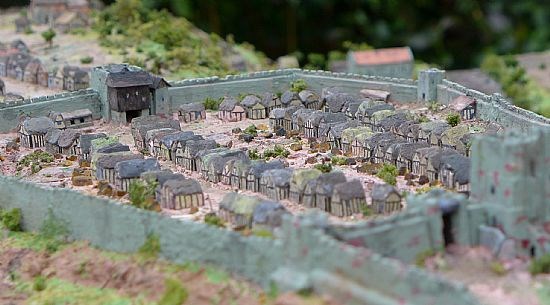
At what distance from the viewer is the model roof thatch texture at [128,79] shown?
290ft

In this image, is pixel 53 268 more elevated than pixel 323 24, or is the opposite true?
pixel 323 24

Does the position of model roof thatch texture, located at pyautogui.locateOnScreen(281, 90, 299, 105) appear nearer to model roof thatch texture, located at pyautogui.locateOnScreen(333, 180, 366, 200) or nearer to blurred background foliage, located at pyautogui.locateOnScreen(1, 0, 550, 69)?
model roof thatch texture, located at pyautogui.locateOnScreen(333, 180, 366, 200)

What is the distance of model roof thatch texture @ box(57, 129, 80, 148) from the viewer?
79.8 metres

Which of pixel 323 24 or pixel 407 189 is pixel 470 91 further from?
pixel 323 24

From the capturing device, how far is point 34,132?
82.4 metres

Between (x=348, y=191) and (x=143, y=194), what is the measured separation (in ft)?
37.9

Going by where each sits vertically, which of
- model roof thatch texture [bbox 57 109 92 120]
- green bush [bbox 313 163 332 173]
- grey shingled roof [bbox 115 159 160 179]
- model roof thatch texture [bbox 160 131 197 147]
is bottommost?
green bush [bbox 313 163 332 173]

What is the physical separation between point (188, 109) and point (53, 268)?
95.1ft

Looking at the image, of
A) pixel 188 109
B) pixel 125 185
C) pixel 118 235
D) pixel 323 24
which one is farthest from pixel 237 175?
pixel 323 24

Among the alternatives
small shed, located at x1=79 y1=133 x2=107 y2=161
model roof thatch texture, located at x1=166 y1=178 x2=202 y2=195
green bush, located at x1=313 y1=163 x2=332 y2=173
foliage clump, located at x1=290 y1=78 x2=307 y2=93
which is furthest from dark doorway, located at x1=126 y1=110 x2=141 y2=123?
model roof thatch texture, located at x1=166 y1=178 x2=202 y2=195

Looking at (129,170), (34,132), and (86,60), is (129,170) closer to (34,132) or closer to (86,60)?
(34,132)

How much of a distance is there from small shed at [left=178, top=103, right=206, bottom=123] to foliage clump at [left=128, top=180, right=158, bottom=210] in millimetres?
21482

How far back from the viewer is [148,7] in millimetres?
128750

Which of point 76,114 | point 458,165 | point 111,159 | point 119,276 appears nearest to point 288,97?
point 76,114
